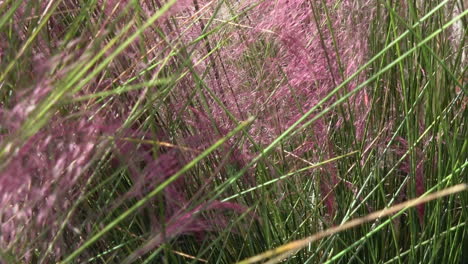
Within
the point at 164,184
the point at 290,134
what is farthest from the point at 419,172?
the point at 164,184

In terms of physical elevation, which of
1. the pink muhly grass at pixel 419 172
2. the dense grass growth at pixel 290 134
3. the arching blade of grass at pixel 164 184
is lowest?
the pink muhly grass at pixel 419 172

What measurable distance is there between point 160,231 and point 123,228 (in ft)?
1.03

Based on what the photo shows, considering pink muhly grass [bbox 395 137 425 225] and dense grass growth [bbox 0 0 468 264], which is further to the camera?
pink muhly grass [bbox 395 137 425 225]

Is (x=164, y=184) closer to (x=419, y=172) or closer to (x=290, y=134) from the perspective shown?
(x=290, y=134)

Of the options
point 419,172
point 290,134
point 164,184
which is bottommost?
point 419,172

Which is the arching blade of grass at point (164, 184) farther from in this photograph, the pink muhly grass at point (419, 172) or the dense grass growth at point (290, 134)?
the pink muhly grass at point (419, 172)

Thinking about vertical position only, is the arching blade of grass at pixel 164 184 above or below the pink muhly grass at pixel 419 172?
above

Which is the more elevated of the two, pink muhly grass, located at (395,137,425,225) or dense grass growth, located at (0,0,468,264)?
dense grass growth, located at (0,0,468,264)

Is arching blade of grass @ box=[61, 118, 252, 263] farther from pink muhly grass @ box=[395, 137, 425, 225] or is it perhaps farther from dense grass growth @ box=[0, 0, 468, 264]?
pink muhly grass @ box=[395, 137, 425, 225]

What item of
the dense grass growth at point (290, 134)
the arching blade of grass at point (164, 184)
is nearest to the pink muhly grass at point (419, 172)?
the dense grass growth at point (290, 134)

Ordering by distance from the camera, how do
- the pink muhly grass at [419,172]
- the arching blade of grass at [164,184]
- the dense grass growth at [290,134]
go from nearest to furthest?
the arching blade of grass at [164,184], the dense grass growth at [290,134], the pink muhly grass at [419,172]

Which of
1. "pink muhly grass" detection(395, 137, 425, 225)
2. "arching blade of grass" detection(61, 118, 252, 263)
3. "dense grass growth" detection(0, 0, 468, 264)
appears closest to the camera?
"arching blade of grass" detection(61, 118, 252, 263)

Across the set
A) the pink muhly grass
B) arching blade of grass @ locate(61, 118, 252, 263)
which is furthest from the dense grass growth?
arching blade of grass @ locate(61, 118, 252, 263)

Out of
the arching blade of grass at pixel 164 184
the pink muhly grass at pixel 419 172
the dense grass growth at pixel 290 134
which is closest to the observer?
the arching blade of grass at pixel 164 184
